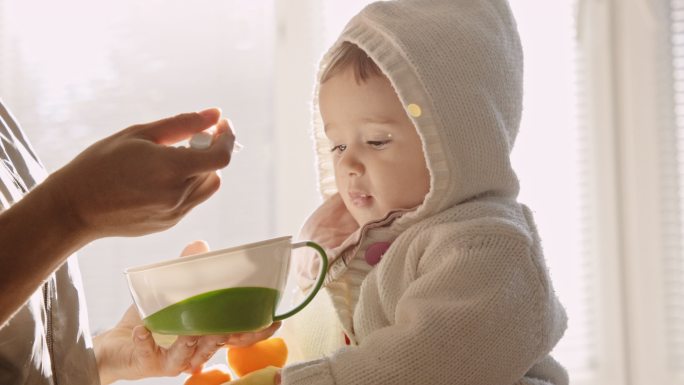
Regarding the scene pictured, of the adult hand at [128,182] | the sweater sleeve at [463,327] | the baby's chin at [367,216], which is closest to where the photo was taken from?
the adult hand at [128,182]

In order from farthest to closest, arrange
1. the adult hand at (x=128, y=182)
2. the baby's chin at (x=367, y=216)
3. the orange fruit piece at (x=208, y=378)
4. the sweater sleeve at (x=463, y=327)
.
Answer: the baby's chin at (x=367, y=216) < the orange fruit piece at (x=208, y=378) < the sweater sleeve at (x=463, y=327) < the adult hand at (x=128, y=182)

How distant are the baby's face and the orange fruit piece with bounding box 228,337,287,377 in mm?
273

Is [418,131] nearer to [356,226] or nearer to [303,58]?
[356,226]

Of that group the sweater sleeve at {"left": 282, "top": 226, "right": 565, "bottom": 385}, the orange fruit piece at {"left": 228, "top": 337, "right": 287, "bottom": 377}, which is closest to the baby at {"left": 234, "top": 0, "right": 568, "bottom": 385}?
the sweater sleeve at {"left": 282, "top": 226, "right": 565, "bottom": 385}

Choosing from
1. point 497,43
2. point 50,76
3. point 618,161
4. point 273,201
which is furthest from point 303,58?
point 497,43

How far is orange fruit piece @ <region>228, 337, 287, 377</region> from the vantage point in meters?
1.28

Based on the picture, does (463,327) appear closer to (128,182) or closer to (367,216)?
(367,216)

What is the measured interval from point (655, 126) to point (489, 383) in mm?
1570

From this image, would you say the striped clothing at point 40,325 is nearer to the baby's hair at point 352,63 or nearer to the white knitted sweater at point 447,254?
the white knitted sweater at point 447,254

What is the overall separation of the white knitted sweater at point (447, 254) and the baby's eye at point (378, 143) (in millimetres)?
75

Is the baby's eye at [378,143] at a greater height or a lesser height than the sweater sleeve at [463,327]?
greater

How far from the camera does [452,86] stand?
1279 millimetres

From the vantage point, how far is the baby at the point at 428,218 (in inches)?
43.6

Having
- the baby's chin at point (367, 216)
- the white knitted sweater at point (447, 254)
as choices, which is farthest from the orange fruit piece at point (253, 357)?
the baby's chin at point (367, 216)
